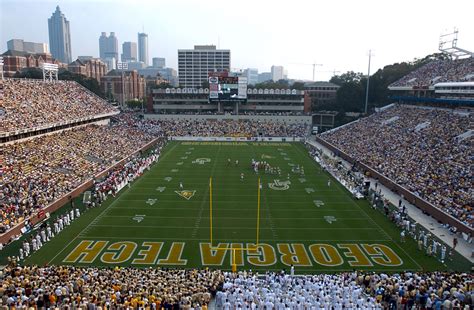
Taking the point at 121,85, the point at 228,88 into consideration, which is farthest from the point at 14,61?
the point at 228,88

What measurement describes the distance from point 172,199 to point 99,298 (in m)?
13.1

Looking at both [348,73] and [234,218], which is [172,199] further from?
[348,73]

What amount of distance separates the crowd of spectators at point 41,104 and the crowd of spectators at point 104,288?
1862 centimetres

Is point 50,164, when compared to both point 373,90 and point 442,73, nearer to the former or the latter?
point 442,73

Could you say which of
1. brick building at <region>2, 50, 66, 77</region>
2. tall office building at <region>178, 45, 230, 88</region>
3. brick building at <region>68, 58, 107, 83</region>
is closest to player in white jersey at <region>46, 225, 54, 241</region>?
brick building at <region>2, 50, 66, 77</region>

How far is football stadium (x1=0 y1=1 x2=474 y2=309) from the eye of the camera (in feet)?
41.0

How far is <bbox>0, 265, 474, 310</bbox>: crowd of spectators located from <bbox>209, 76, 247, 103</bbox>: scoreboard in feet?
148

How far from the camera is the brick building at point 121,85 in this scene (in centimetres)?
11081

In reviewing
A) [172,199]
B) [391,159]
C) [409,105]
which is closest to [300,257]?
[172,199]

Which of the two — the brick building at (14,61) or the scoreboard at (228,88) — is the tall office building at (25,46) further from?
the scoreboard at (228,88)

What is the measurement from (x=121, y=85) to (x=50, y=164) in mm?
87909

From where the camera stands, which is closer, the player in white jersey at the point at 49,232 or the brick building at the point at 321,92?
the player in white jersey at the point at 49,232

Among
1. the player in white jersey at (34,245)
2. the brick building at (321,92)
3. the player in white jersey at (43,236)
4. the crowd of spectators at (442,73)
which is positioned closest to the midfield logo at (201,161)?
the player in white jersey at (43,236)

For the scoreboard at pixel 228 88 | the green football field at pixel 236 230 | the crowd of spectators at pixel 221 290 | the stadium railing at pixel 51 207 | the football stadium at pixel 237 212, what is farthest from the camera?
the scoreboard at pixel 228 88
